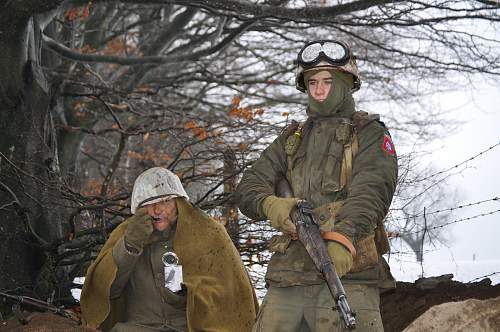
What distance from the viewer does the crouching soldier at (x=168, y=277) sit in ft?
16.7

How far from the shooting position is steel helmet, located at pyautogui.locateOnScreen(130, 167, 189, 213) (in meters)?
5.10

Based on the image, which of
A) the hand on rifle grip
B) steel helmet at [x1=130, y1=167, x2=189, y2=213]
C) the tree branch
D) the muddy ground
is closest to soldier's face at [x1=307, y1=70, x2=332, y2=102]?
the hand on rifle grip

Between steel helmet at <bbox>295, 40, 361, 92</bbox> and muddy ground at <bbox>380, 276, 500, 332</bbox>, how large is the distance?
90.6 inches

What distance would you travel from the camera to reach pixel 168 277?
201 inches

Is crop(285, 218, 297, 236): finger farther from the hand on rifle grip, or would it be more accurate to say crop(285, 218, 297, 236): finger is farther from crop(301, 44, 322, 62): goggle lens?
crop(301, 44, 322, 62): goggle lens

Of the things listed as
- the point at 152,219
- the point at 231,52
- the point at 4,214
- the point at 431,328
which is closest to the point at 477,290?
the point at 431,328

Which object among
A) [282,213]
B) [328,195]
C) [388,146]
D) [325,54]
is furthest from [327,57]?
[282,213]

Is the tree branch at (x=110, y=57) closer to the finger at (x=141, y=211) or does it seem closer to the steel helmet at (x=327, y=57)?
the finger at (x=141, y=211)

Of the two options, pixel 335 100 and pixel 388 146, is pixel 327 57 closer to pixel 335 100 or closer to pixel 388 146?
pixel 335 100

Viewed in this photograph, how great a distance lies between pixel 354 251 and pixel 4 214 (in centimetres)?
484

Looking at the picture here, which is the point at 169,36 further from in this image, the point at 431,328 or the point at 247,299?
the point at 431,328

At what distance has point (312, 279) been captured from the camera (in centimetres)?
346

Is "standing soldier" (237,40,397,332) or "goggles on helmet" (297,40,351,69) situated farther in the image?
"goggles on helmet" (297,40,351,69)

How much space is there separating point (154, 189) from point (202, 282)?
0.74m
